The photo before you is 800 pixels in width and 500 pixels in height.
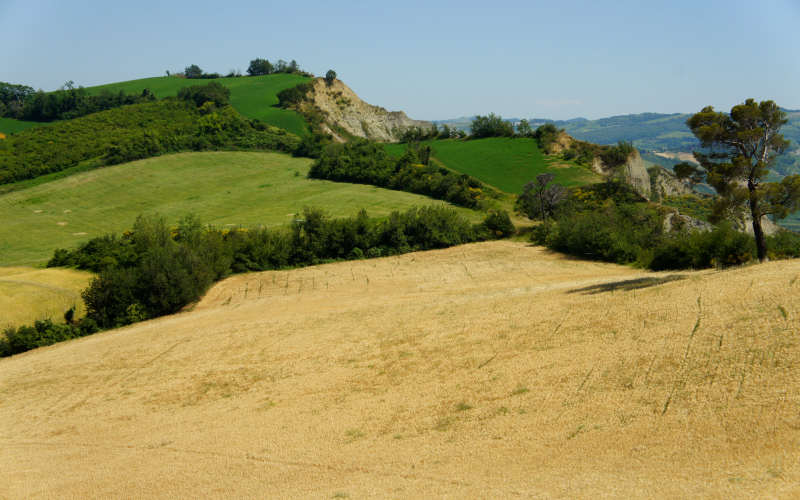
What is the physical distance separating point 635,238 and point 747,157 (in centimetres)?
1638

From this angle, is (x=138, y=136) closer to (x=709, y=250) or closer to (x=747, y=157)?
(x=709, y=250)

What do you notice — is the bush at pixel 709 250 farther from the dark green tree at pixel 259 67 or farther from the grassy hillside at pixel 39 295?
the dark green tree at pixel 259 67

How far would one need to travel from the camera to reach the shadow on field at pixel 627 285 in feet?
71.8

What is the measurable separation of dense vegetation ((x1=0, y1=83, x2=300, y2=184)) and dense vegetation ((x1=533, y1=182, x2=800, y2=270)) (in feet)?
183

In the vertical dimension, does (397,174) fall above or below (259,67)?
below

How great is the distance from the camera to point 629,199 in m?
53.1

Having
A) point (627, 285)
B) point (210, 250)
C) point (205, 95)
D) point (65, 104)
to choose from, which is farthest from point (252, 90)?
point (627, 285)

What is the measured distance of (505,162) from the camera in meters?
75.9

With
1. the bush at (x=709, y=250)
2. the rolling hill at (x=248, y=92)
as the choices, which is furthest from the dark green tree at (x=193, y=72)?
the bush at (x=709, y=250)

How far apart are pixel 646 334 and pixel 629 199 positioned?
41057 mm

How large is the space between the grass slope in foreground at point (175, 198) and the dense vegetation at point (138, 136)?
15.5 feet

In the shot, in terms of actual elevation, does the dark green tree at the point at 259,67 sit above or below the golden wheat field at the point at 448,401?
above

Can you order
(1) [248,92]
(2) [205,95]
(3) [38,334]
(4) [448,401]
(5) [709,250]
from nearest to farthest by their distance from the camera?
(4) [448,401]
(5) [709,250]
(3) [38,334]
(2) [205,95]
(1) [248,92]

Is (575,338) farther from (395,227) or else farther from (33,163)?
(33,163)
